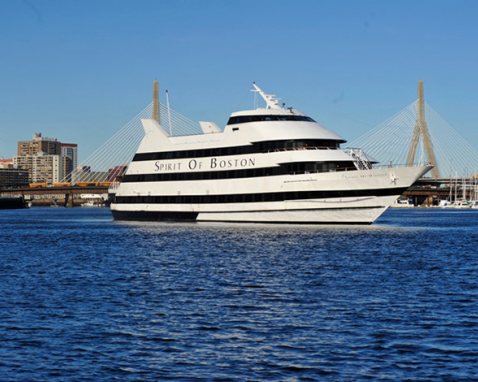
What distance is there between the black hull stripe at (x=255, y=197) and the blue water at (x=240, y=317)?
1910 cm

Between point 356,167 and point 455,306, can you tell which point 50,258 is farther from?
point 356,167

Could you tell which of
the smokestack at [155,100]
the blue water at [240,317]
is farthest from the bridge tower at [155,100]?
the blue water at [240,317]

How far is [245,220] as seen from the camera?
199 ft

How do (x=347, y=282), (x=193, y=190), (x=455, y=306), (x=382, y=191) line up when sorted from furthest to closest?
(x=193, y=190)
(x=382, y=191)
(x=347, y=282)
(x=455, y=306)

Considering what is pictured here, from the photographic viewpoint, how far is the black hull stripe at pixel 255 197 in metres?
55.1

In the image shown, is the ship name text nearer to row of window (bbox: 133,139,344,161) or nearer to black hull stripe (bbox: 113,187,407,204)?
row of window (bbox: 133,139,344,161)

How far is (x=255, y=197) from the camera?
196 ft

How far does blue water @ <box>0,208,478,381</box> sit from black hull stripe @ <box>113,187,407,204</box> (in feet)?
62.7

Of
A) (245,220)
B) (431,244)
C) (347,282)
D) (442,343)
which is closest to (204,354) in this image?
(442,343)

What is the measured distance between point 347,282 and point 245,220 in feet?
117

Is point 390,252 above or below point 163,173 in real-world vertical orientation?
below

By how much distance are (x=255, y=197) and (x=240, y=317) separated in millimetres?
41134

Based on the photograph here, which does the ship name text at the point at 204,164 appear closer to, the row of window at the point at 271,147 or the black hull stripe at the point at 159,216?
the row of window at the point at 271,147

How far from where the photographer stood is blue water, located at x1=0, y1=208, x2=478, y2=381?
45.9 feet
